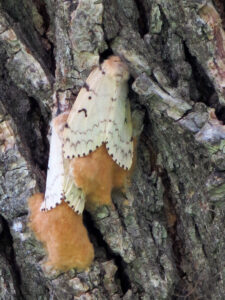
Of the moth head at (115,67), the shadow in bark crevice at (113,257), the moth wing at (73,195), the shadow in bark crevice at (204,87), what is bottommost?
the shadow in bark crevice at (113,257)

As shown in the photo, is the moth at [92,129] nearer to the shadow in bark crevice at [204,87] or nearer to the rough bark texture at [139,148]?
the rough bark texture at [139,148]

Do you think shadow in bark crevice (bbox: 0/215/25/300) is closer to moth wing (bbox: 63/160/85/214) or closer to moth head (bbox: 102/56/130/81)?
moth wing (bbox: 63/160/85/214)

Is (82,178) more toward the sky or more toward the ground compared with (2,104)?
more toward the ground

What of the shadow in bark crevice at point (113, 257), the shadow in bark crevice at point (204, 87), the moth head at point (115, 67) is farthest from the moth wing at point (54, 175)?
the shadow in bark crevice at point (204, 87)

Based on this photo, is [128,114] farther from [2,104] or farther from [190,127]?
[2,104]

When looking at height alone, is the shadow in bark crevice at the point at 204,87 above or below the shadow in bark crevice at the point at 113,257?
above

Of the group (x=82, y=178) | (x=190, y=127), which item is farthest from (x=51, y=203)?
(x=190, y=127)

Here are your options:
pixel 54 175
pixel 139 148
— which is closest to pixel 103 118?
pixel 139 148
